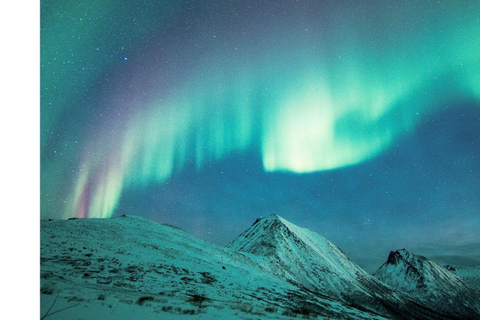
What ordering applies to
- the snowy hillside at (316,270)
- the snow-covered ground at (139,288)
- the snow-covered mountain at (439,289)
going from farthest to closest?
1. the snow-covered mountain at (439,289)
2. the snowy hillside at (316,270)
3. the snow-covered ground at (139,288)

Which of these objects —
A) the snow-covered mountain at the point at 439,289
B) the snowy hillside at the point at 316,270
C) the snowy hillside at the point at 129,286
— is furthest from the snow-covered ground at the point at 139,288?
the snow-covered mountain at the point at 439,289

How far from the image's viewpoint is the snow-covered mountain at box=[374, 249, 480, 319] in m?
137

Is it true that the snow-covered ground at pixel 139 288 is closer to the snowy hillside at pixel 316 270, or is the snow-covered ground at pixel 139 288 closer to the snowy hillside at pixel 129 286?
the snowy hillside at pixel 129 286

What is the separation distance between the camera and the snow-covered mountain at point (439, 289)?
137 metres

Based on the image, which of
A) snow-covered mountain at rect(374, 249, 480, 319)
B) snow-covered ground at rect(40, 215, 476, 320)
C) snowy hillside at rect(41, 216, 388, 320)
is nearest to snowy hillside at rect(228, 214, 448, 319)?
snow-covered ground at rect(40, 215, 476, 320)

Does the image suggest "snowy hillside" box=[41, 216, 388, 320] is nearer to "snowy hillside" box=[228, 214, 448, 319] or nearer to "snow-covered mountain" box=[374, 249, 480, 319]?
"snowy hillside" box=[228, 214, 448, 319]

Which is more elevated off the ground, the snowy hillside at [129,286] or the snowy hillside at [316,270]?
the snowy hillside at [129,286]
